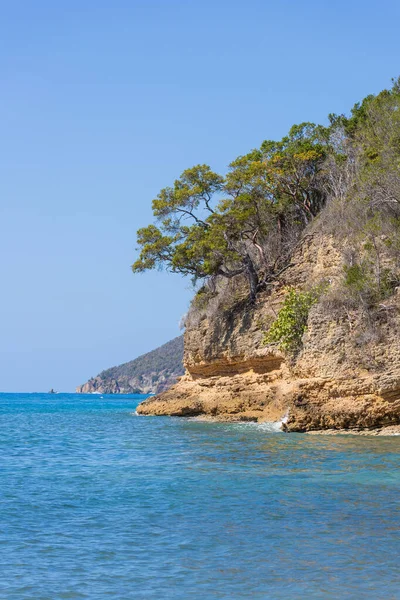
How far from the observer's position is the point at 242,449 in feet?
67.9

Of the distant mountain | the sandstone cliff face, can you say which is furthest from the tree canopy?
the distant mountain

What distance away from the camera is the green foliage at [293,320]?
29.3 meters

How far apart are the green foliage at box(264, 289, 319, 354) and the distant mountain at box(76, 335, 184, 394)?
403ft

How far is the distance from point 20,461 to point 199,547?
1110cm

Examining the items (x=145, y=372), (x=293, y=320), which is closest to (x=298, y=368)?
(x=293, y=320)

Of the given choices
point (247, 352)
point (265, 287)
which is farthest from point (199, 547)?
point (265, 287)

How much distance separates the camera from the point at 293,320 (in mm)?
29812

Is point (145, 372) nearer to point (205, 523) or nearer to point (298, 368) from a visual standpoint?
point (298, 368)

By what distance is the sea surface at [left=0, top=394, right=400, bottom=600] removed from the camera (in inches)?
329

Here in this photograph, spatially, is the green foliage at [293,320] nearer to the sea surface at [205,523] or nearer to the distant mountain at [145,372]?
the sea surface at [205,523]

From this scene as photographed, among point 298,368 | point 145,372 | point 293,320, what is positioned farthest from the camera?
point 145,372

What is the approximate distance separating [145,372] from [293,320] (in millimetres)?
148805

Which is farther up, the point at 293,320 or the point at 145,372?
the point at 145,372

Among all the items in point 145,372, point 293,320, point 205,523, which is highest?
point 145,372
